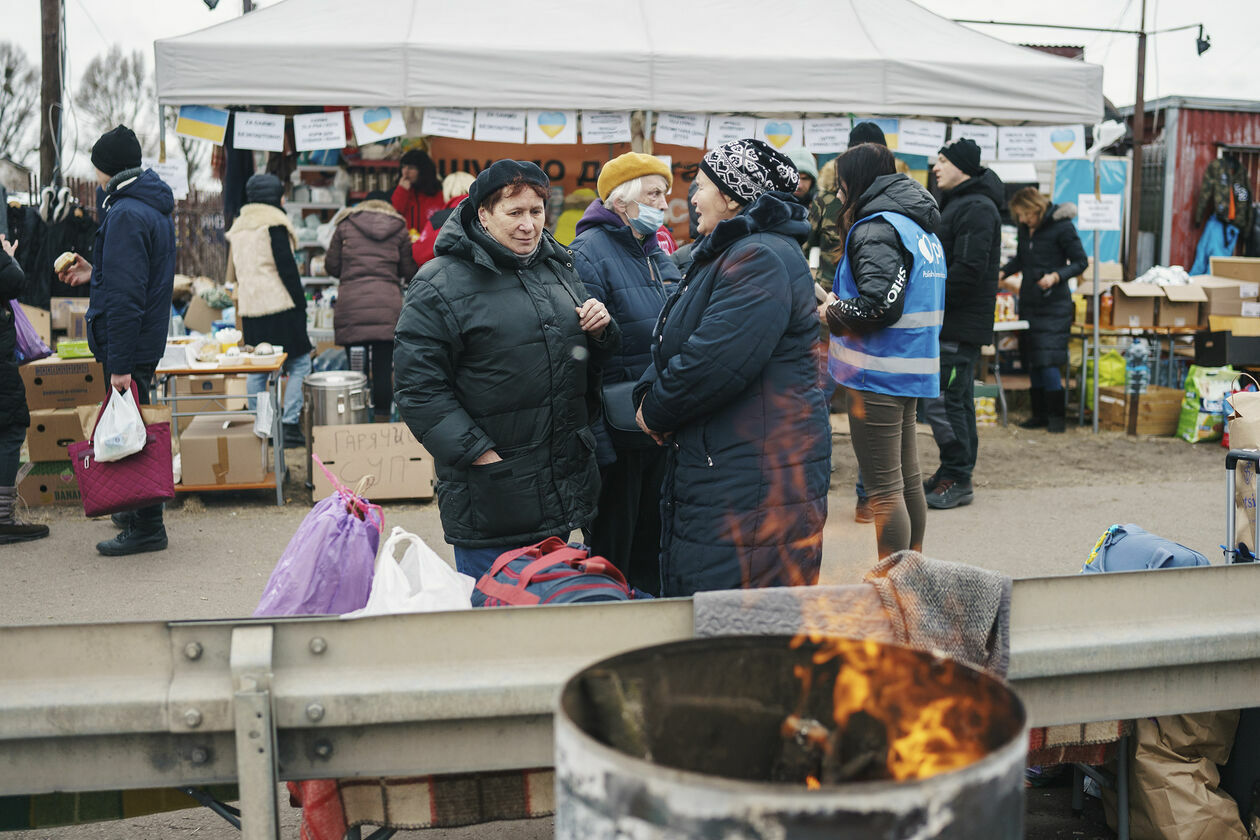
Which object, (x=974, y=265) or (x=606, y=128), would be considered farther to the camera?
(x=606, y=128)

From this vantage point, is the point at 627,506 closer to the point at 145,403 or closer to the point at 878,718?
the point at 878,718

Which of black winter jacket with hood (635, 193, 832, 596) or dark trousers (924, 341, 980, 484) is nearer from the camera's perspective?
black winter jacket with hood (635, 193, 832, 596)

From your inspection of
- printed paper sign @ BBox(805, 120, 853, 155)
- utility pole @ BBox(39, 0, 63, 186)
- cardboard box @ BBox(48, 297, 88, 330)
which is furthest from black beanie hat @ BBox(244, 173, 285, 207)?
utility pole @ BBox(39, 0, 63, 186)

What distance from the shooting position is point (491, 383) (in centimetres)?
345

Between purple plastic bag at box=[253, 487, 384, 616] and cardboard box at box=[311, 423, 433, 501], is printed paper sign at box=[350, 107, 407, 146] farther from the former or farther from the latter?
purple plastic bag at box=[253, 487, 384, 616]

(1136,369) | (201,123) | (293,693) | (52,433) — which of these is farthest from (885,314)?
(1136,369)

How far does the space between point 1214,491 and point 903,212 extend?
4.32 metres

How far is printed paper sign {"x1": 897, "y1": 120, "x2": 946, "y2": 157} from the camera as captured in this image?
9.14 m

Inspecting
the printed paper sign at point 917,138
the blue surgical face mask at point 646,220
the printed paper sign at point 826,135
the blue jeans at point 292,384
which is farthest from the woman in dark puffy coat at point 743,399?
the printed paper sign at point 917,138

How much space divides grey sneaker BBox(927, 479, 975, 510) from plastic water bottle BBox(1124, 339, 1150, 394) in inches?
135

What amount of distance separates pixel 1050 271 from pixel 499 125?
Result: 4.68 metres

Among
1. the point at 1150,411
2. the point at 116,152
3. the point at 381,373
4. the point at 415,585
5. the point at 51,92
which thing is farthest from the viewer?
the point at 51,92

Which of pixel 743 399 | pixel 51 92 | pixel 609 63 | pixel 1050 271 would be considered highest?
pixel 51 92

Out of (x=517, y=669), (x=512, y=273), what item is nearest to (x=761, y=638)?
(x=517, y=669)
